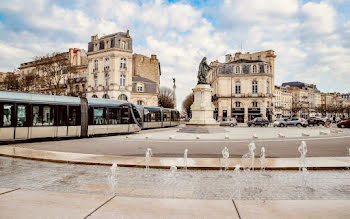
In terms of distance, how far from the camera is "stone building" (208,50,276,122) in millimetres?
54125

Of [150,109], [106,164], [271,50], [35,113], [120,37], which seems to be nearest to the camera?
[106,164]

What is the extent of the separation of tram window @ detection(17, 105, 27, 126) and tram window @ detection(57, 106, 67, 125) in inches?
80.8

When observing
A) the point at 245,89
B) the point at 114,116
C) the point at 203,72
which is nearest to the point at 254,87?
the point at 245,89

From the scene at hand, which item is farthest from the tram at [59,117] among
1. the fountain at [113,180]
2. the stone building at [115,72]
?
the stone building at [115,72]

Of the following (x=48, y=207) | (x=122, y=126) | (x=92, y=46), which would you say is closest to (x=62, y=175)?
(x=48, y=207)

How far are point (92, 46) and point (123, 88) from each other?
11914 mm

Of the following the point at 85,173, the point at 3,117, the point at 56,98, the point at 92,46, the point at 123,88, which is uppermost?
the point at 92,46

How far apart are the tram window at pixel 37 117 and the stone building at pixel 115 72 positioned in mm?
29861

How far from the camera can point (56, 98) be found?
16.0m

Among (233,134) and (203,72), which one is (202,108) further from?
(233,134)

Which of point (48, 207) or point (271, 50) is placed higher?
point (271, 50)

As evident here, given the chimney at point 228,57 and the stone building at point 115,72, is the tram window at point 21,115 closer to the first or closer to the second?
the stone building at point 115,72

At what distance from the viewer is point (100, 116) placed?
18594 mm

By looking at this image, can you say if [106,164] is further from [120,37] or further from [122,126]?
[120,37]
